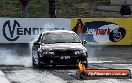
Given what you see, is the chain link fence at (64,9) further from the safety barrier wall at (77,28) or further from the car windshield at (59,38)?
the car windshield at (59,38)

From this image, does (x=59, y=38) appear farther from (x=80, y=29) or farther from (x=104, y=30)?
(x=104, y=30)

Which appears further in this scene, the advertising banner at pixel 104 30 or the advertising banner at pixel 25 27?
the advertising banner at pixel 104 30

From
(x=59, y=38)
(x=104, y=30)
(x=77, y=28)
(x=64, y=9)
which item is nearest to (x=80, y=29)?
(x=77, y=28)

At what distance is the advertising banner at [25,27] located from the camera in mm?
31281

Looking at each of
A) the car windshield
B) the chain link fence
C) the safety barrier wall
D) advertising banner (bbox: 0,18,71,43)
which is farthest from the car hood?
the chain link fence

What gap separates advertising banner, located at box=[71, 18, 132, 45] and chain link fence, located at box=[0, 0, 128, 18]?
5029 millimetres

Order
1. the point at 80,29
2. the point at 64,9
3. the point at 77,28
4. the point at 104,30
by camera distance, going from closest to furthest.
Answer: the point at 80,29 → the point at 77,28 → the point at 104,30 → the point at 64,9

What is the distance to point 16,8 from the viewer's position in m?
38.9

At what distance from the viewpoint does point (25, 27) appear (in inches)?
1239

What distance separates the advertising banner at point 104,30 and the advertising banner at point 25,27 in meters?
0.84

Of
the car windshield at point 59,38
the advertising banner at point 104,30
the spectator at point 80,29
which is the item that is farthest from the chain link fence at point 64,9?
the car windshield at point 59,38

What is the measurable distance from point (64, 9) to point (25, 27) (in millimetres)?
7249

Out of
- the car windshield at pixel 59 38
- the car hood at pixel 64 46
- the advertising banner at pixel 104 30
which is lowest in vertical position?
the advertising banner at pixel 104 30

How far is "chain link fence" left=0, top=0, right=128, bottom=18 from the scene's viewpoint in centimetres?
3731
